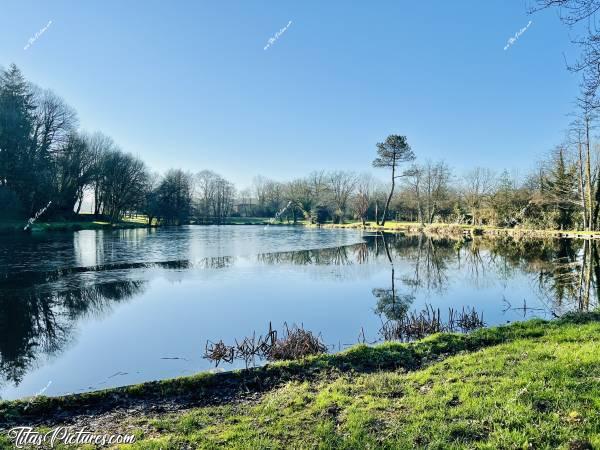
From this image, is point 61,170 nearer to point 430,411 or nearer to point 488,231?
point 488,231

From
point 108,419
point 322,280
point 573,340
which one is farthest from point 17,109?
point 573,340

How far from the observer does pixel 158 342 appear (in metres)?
7.89

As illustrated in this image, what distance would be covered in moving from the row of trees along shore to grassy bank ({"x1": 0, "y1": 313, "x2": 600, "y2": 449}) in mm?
18275

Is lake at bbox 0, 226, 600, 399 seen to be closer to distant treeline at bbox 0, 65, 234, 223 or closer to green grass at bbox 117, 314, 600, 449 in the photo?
green grass at bbox 117, 314, 600, 449

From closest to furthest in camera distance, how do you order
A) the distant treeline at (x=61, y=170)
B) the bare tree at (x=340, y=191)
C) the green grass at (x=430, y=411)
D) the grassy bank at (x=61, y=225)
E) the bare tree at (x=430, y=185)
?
1. the green grass at (x=430, y=411)
2. the grassy bank at (x=61, y=225)
3. the distant treeline at (x=61, y=170)
4. the bare tree at (x=430, y=185)
5. the bare tree at (x=340, y=191)

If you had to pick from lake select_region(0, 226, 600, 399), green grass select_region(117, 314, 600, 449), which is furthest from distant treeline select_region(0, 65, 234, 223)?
green grass select_region(117, 314, 600, 449)

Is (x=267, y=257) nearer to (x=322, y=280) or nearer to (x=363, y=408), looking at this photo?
(x=322, y=280)

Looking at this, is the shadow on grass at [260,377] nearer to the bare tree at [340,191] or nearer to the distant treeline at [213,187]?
the distant treeline at [213,187]

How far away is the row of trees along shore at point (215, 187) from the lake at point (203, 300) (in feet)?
35.6

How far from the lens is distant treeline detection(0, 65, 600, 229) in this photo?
32.8 m

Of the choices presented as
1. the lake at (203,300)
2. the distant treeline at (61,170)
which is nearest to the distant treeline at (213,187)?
the distant treeline at (61,170)

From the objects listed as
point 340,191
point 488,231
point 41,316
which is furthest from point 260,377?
point 340,191

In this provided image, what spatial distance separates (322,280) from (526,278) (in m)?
7.97

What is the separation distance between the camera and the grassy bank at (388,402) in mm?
3330
